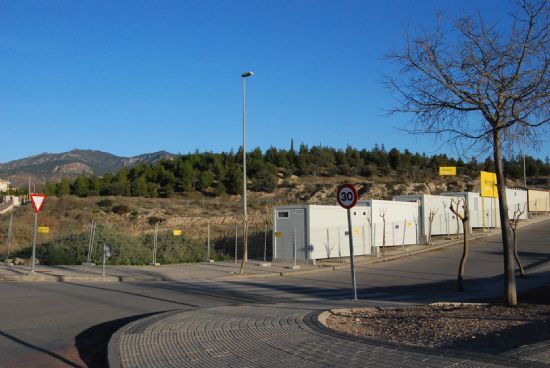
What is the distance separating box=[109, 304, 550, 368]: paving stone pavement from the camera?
5.86 metres

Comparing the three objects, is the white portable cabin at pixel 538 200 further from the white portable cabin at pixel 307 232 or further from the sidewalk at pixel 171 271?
the white portable cabin at pixel 307 232

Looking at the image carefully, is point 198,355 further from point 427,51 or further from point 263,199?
point 263,199

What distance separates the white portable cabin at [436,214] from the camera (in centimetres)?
3191

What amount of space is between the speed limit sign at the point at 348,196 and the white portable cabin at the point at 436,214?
20422mm

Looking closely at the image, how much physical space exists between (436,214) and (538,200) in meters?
26.2

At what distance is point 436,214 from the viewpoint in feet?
110

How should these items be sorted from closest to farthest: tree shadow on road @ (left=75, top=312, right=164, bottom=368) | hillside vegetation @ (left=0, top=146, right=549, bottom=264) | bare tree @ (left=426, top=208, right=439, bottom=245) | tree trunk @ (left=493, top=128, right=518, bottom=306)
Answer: tree shadow on road @ (left=75, top=312, right=164, bottom=368), tree trunk @ (left=493, top=128, right=518, bottom=306), bare tree @ (left=426, top=208, right=439, bottom=245), hillside vegetation @ (left=0, top=146, right=549, bottom=264)

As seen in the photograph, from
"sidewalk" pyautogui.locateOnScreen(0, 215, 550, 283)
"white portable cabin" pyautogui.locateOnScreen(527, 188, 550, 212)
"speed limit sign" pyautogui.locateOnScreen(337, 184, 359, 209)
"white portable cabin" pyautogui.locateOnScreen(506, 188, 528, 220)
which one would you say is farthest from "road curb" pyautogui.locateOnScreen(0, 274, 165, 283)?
"white portable cabin" pyautogui.locateOnScreen(527, 188, 550, 212)

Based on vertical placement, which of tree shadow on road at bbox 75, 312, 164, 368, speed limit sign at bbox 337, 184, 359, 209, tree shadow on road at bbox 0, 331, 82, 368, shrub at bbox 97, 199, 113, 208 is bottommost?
tree shadow on road at bbox 75, 312, 164, 368

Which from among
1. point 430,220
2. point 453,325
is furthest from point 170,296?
point 430,220

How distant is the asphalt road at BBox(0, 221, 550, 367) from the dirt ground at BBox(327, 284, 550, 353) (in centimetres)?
256

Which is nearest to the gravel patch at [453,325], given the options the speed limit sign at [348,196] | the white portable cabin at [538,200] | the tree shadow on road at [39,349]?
the speed limit sign at [348,196]

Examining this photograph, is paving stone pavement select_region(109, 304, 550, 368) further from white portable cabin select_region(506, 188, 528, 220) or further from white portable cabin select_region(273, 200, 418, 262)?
white portable cabin select_region(506, 188, 528, 220)

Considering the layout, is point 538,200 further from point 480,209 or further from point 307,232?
point 307,232
